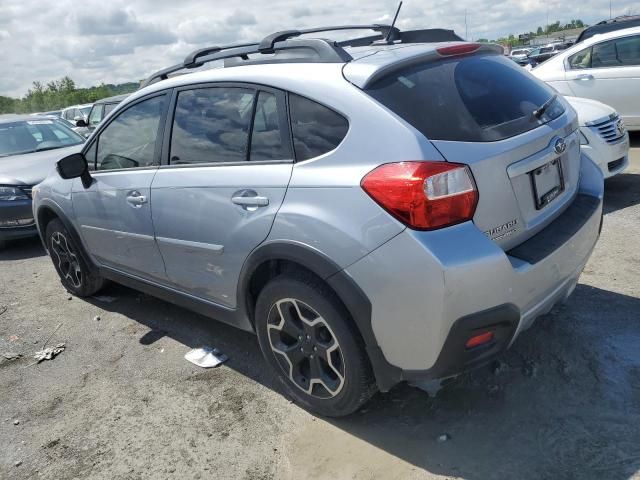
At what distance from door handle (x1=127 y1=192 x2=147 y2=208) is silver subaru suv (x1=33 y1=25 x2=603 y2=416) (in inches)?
1.3

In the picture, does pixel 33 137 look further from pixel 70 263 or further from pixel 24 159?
pixel 70 263

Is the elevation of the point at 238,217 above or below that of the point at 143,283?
above

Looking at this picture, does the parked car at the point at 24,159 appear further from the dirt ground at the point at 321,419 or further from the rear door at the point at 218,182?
the rear door at the point at 218,182

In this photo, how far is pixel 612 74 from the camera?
25.8 ft

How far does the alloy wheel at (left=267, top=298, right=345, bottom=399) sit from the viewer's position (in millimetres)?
2752

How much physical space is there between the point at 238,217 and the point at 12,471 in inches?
69.3

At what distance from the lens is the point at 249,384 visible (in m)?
3.41

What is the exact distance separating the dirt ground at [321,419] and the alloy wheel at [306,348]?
9.0 inches

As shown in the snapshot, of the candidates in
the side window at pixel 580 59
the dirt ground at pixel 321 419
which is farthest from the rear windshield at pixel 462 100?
the side window at pixel 580 59

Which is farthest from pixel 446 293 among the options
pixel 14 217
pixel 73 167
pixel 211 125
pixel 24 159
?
pixel 24 159

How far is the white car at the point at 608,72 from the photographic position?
778cm

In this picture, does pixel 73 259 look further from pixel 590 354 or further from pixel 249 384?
pixel 590 354

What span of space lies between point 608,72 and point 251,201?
22.9 feet

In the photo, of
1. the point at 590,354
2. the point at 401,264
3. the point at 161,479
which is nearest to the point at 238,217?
the point at 401,264
